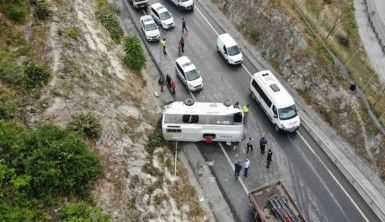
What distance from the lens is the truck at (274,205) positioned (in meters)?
24.2

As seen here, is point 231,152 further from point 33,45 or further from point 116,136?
point 33,45

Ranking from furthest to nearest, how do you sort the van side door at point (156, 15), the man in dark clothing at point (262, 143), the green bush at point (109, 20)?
the van side door at point (156, 15), the green bush at point (109, 20), the man in dark clothing at point (262, 143)

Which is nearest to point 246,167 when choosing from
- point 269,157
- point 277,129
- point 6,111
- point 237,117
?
point 269,157

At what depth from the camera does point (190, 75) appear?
35.8 meters

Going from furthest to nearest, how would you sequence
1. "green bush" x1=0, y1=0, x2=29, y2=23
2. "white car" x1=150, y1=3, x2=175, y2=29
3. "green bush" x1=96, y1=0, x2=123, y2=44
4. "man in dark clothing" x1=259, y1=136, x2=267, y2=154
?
"white car" x1=150, y1=3, x2=175, y2=29, "green bush" x1=96, y1=0, x2=123, y2=44, "man in dark clothing" x1=259, y1=136, x2=267, y2=154, "green bush" x1=0, y1=0, x2=29, y2=23

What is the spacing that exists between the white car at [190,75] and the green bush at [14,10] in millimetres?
13624

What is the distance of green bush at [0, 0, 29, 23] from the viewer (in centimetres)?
2912

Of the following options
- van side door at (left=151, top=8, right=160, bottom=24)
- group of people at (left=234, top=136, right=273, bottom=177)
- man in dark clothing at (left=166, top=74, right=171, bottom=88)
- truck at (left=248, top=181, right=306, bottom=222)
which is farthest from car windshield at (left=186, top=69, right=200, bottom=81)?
truck at (left=248, top=181, right=306, bottom=222)

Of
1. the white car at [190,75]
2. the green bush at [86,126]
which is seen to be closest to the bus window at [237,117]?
the white car at [190,75]

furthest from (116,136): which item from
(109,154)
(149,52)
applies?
(149,52)

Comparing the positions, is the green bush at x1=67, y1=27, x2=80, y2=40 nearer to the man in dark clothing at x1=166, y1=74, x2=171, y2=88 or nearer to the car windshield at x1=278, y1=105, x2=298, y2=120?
the man in dark clothing at x1=166, y1=74, x2=171, y2=88

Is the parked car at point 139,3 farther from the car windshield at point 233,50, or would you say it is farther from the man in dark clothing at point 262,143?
the man in dark clothing at point 262,143

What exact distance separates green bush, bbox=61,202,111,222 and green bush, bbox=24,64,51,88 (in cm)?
929

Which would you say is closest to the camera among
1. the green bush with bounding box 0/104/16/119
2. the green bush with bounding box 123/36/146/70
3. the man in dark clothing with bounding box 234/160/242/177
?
the green bush with bounding box 0/104/16/119
